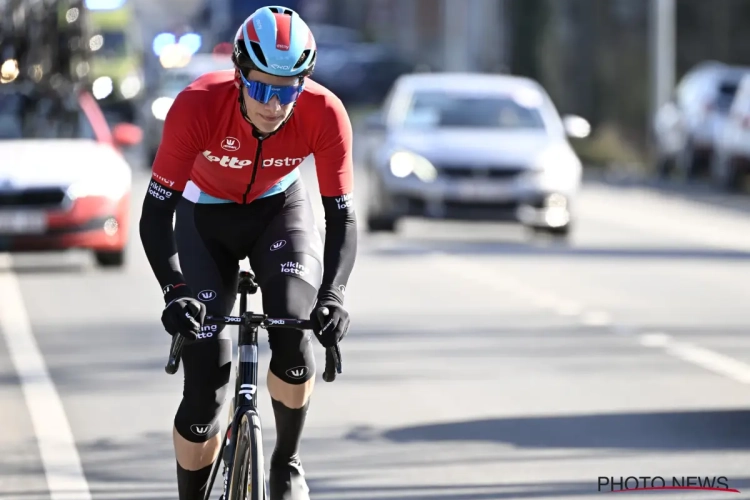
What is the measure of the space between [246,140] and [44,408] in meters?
4.30

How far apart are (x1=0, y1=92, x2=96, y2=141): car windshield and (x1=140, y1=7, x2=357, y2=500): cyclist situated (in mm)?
11045

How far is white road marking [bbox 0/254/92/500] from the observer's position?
27.8 ft

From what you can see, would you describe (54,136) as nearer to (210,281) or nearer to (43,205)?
(43,205)

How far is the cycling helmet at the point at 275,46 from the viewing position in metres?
6.09

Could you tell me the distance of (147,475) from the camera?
8.62 m

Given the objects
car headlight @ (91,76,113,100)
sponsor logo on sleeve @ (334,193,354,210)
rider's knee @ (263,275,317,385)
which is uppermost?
sponsor logo on sleeve @ (334,193,354,210)

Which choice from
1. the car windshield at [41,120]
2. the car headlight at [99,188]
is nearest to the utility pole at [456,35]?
the car windshield at [41,120]

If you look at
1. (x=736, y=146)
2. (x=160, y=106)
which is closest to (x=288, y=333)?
(x=736, y=146)

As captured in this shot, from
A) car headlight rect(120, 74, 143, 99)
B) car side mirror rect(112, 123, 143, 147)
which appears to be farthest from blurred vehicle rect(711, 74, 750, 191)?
car headlight rect(120, 74, 143, 99)

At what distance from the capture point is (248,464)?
6.03 metres

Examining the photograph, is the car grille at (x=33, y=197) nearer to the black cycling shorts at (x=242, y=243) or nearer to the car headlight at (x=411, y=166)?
the car headlight at (x=411, y=166)

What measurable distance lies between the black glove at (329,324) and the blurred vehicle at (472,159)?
45.9ft

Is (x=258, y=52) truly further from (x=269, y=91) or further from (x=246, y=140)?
(x=246, y=140)

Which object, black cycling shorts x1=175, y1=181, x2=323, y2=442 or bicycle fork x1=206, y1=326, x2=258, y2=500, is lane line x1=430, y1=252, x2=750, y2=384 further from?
bicycle fork x1=206, y1=326, x2=258, y2=500
